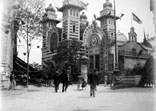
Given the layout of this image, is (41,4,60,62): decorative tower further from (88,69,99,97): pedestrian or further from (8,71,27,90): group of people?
(88,69,99,97): pedestrian

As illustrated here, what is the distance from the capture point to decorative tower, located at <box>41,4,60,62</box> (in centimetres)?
299

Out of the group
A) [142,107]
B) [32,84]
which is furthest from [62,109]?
[32,84]

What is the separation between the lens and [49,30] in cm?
353

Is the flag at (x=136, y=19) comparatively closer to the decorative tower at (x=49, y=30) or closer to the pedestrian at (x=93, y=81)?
the decorative tower at (x=49, y=30)

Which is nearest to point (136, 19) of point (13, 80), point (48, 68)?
point (13, 80)

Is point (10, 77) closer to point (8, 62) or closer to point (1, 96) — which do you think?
point (8, 62)

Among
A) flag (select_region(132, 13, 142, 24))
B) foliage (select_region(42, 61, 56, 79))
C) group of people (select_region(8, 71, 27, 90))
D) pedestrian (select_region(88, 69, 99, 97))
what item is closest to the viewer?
flag (select_region(132, 13, 142, 24))

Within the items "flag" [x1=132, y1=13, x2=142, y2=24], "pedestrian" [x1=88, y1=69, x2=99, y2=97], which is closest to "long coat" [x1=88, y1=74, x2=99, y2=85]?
"pedestrian" [x1=88, y1=69, x2=99, y2=97]

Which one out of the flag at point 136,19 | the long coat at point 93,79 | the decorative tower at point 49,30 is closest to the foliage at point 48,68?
the decorative tower at point 49,30

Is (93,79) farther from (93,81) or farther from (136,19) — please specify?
(136,19)

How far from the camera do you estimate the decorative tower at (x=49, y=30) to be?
2.99 metres

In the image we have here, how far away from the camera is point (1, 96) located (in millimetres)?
2168

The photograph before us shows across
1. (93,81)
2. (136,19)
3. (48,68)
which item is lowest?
(93,81)

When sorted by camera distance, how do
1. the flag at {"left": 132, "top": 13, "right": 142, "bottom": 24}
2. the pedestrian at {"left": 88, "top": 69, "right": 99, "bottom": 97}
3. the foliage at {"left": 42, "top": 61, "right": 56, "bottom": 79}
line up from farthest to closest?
the foliage at {"left": 42, "top": 61, "right": 56, "bottom": 79} < the pedestrian at {"left": 88, "top": 69, "right": 99, "bottom": 97} < the flag at {"left": 132, "top": 13, "right": 142, "bottom": 24}
